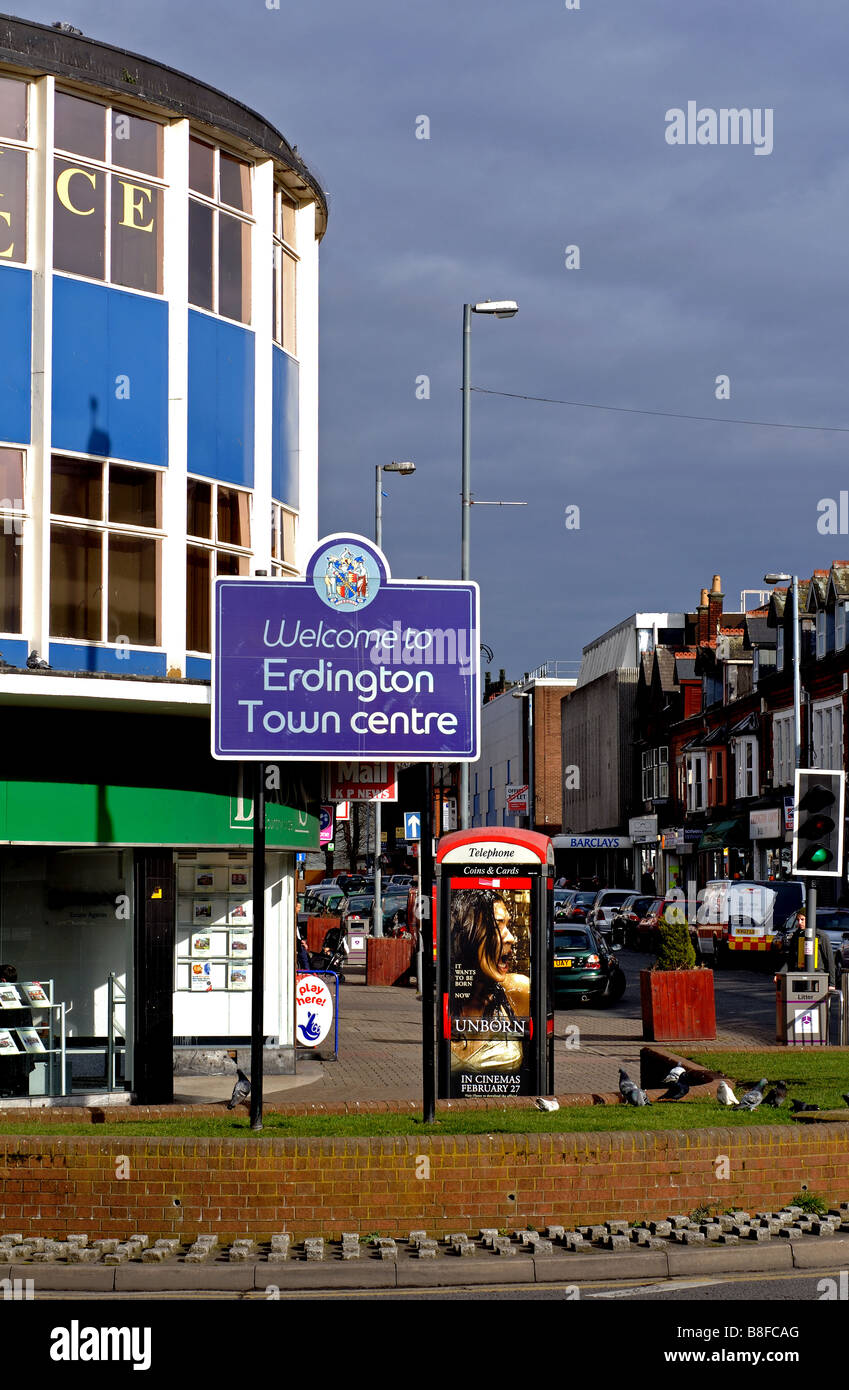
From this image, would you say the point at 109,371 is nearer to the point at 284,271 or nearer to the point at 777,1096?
the point at 284,271

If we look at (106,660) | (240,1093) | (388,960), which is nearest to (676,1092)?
(240,1093)

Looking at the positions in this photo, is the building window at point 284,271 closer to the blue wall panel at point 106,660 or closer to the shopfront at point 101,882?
the blue wall panel at point 106,660

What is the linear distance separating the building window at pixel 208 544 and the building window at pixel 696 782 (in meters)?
58.6

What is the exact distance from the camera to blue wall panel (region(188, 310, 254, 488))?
56.4 feet

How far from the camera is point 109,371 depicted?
16406 millimetres

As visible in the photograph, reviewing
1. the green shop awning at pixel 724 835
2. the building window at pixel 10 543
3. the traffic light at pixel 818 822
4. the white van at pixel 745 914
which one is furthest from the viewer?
the green shop awning at pixel 724 835

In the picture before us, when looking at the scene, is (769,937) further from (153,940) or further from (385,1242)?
(385,1242)

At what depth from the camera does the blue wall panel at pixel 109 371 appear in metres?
16.1

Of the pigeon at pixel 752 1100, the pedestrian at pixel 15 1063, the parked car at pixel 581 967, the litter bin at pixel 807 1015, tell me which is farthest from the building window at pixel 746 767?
the pigeon at pixel 752 1100

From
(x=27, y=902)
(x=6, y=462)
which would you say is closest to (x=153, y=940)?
(x=27, y=902)

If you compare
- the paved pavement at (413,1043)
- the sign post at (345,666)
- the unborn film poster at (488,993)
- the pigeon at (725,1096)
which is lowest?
the paved pavement at (413,1043)

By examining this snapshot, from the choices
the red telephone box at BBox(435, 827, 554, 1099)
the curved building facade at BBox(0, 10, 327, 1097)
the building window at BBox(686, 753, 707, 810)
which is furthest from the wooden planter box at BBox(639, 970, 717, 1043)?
the building window at BBox(686, 753, 707, 810)

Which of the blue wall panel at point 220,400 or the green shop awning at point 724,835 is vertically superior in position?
the blue wall panel at point 220,400

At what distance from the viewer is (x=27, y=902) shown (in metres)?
16.8
